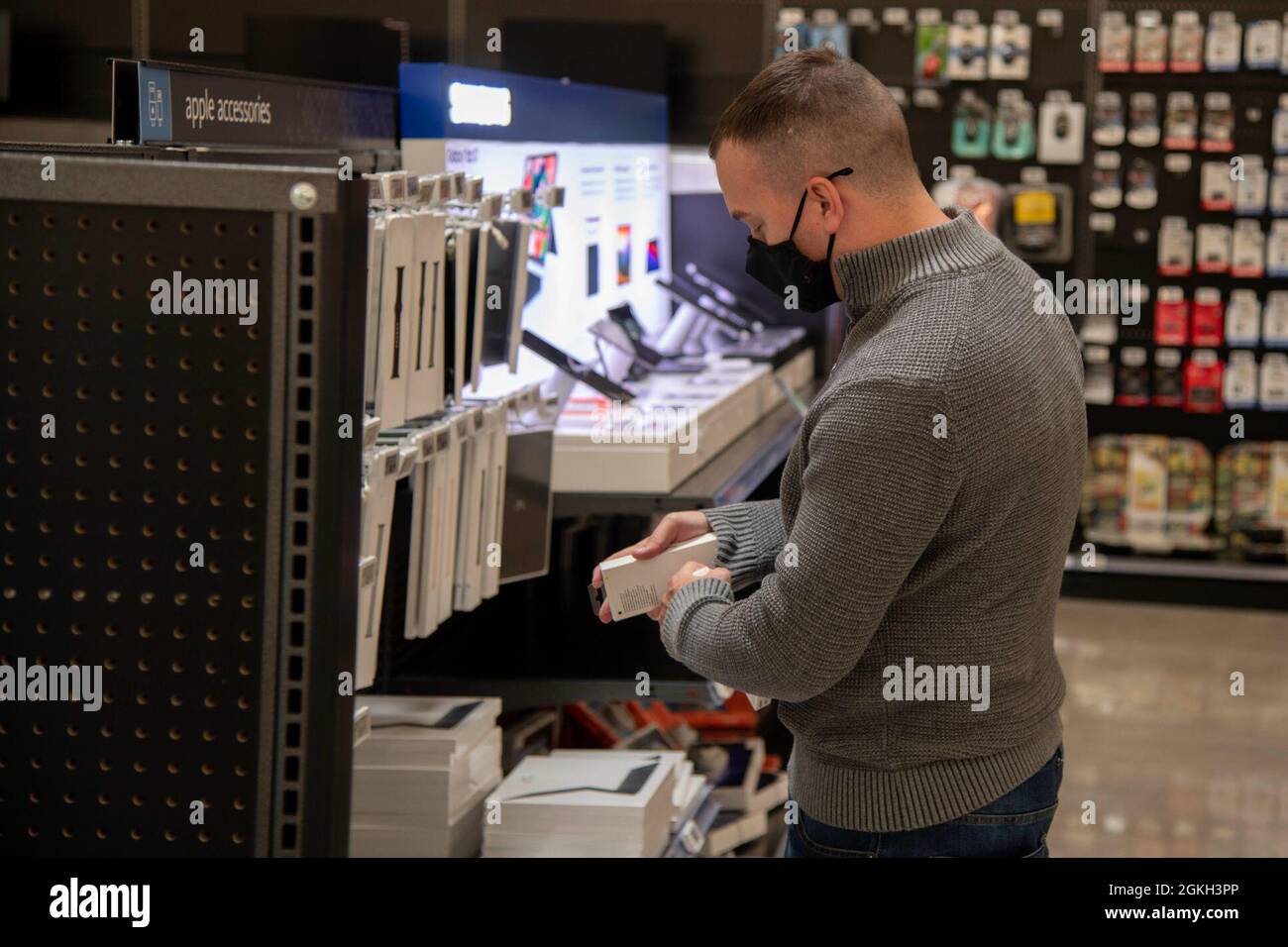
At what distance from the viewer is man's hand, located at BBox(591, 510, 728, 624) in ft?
6.20

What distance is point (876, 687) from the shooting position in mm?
1675

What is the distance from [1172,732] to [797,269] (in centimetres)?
421

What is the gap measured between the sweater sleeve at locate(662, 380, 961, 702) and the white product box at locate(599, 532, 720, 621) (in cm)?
27

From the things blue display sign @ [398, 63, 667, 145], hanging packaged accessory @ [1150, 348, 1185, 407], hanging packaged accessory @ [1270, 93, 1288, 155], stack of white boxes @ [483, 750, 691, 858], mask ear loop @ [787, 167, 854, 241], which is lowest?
stack of white boxes @ [483, 750, 691, 858]

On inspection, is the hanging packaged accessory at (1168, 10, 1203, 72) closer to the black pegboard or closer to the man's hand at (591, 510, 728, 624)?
the man's hand at (591, 510, 728, 624)

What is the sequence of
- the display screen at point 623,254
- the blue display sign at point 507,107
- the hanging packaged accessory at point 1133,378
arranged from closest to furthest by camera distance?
the blue display sign at point 507,107 < the display screen at point 623,254 < the hanging packaged accessory at point 1133,378

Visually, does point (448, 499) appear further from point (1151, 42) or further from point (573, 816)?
point (1151, 42)

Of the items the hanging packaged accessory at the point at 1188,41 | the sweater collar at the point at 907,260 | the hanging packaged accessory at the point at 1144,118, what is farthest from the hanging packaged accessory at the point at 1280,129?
the sweater collar at the point at 907,260

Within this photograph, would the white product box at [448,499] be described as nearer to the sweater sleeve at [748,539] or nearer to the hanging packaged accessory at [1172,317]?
the sweater sleeve at [748,539]

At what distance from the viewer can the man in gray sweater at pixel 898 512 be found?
4.97 feet

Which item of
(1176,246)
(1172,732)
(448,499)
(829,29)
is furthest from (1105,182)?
(448,499)

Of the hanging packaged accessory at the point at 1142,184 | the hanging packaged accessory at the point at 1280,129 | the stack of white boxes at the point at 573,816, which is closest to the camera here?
the stack of white boxes at the point at 573,816

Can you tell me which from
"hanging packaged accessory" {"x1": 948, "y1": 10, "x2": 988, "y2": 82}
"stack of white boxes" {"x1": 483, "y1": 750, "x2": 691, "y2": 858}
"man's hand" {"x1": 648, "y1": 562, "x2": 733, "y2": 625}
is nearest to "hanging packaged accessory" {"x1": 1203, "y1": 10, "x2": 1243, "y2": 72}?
"hanging packaged accessory" {"x1": 948, "y1": 10, "x2": 988, "y2": 82}
